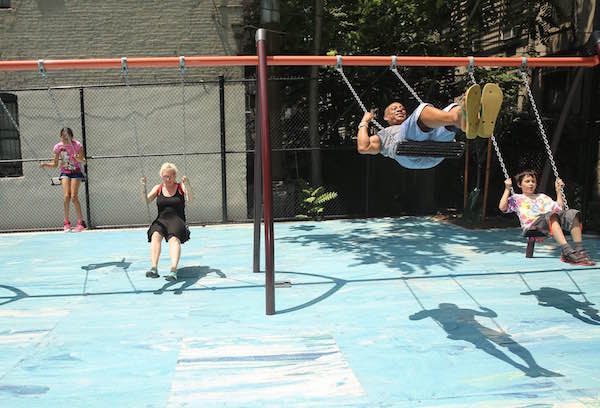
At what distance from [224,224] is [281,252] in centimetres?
300

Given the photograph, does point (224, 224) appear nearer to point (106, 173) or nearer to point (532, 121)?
point (106, 173)

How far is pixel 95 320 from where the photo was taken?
453 centimetres

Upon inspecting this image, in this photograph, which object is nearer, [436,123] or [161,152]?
[436,123]

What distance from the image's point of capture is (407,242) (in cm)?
801

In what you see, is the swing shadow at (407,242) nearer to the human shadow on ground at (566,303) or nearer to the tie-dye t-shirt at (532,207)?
the human shadow on ground at (566,303)

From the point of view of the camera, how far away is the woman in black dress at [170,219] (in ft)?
18.6

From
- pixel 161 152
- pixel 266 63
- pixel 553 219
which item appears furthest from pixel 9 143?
pixel 553 219

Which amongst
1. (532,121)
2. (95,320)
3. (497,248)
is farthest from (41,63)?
(532,121)

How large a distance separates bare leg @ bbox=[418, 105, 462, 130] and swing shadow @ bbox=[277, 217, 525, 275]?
7.51 ft

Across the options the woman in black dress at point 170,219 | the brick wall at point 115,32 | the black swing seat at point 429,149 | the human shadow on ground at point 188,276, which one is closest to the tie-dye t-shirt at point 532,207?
the black swing seat at point 429,149

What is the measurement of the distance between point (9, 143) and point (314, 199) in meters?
6.18

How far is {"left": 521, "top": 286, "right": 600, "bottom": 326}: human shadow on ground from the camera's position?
4457 mm

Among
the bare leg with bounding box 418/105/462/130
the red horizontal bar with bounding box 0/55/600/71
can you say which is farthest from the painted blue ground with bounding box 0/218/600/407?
the red horizontal bar with bounding box 0/55/600/71

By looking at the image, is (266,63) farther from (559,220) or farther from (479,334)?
(559,220)
